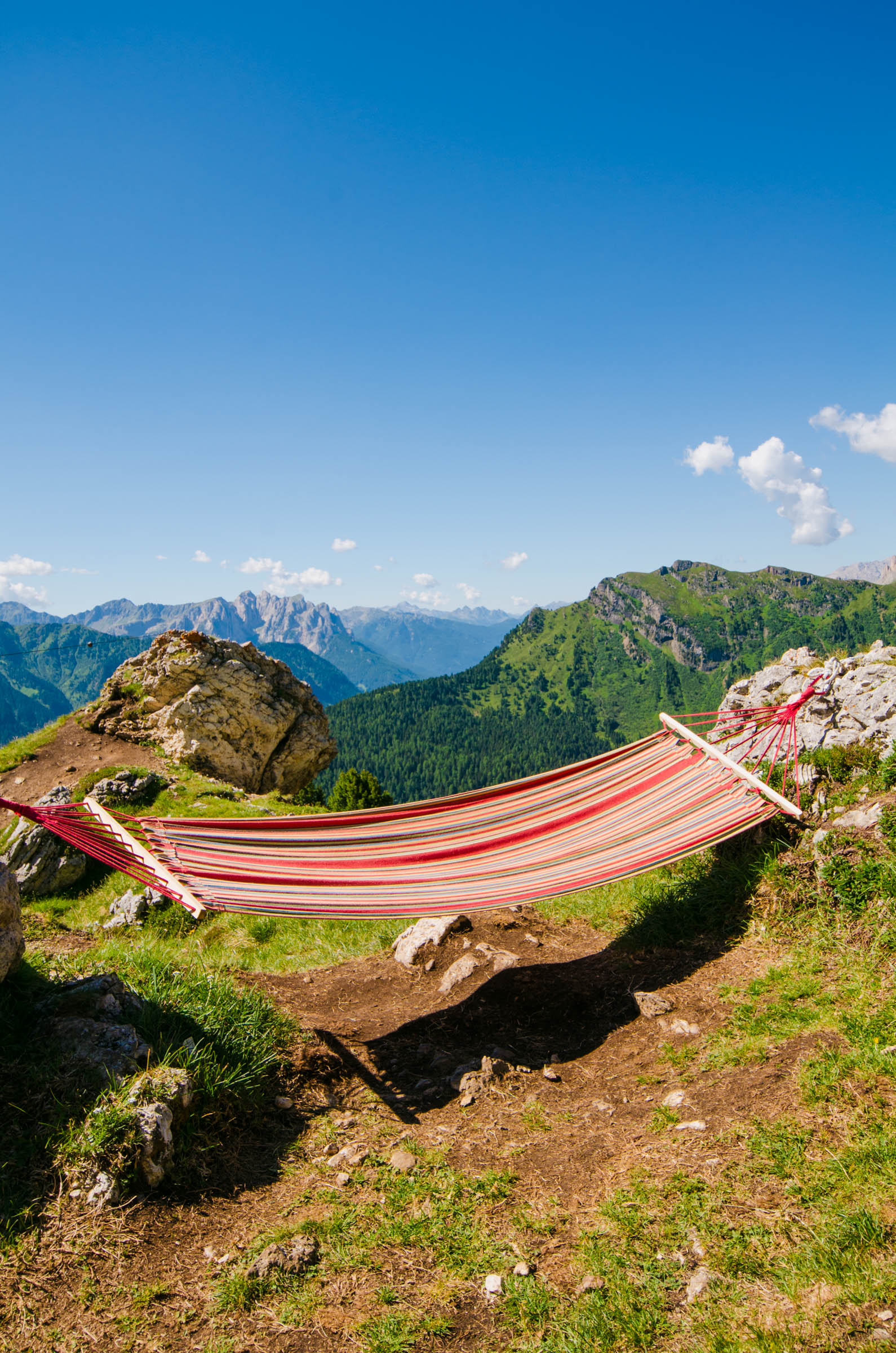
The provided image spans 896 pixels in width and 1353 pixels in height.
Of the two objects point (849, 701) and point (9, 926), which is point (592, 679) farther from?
point (9, 926)

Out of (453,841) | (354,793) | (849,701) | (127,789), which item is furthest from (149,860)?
(354,793)

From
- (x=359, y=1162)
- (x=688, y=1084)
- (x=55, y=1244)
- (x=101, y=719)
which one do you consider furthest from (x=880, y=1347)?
(x=101, y=719)

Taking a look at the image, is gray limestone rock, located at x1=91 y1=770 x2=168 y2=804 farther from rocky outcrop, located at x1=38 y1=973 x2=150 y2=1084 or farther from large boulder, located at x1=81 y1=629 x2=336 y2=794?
rocky outcrop, located at x1=38 y1=973 x2=150 y2=1084

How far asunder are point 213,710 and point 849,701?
1047 centimetres

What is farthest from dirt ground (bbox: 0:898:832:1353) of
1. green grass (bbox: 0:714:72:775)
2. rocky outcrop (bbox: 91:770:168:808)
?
green grass (bbox: 0:714:72:775)

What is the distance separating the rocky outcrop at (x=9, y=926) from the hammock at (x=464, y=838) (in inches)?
24.1

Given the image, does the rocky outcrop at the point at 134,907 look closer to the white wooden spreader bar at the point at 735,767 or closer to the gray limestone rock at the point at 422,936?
the gray limestone rock at the point at 422,936

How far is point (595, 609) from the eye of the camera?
653ft

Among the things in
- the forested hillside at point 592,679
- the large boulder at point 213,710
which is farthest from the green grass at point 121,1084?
the forested hillside at point 592,679

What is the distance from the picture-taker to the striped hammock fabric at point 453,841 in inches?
177

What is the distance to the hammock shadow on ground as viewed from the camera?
4.22 m

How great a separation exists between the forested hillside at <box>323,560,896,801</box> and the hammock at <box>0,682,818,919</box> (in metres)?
114

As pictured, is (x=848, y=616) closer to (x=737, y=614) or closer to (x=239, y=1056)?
(x=737, y=614)

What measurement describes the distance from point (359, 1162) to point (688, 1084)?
1747 millimetres
